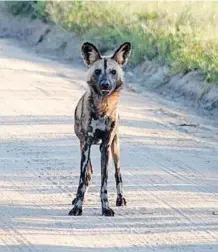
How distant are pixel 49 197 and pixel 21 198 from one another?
9.0 inches

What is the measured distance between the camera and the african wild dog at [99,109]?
6934 millimetres

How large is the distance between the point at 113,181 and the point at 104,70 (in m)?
1.58

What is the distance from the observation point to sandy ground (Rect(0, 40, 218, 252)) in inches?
257

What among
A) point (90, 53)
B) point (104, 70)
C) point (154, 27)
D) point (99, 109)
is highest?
point (154, 27)

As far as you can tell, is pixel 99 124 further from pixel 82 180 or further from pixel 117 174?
pixel 117 174

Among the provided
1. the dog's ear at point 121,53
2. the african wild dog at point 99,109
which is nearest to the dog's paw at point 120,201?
the african wild dog at point 99,109

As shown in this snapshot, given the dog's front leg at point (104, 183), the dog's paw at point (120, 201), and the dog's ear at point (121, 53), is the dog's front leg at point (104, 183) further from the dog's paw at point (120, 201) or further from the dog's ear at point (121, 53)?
the dog's ear at point (121, 53)

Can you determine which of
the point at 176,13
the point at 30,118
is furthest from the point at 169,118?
the point at 176,13

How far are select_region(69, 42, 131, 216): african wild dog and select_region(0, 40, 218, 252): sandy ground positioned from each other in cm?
25

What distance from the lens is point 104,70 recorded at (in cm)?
688

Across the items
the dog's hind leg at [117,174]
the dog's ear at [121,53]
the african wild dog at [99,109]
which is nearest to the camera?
the african wild dog at [99,109]

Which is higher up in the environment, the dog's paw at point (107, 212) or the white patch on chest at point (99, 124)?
the white patch on chest at point (99, 124)

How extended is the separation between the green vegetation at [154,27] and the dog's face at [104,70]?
5.98 metres

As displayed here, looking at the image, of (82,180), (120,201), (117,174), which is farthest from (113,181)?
(82,180)
